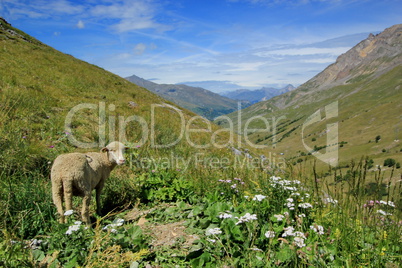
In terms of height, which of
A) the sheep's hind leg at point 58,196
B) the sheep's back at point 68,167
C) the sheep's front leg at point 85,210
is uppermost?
the sheep's back at point 68,167

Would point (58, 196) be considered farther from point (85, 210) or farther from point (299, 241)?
point (299, 241)

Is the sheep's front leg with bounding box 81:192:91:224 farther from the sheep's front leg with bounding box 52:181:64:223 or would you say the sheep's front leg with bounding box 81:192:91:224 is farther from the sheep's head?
the sheep's head

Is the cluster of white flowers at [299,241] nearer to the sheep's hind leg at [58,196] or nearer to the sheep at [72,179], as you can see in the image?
the sheep at [72,179]

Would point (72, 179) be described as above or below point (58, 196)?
above

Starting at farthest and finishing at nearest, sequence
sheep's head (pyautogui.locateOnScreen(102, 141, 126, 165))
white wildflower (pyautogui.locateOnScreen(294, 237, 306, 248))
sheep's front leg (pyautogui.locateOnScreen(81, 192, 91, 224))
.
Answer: sheep's head (pyautogui.locateOnScreen(102, 141, 126, 165)) → sheep's front leg (pyautogui.locateOnScreen(81, 192, 91, 224)) → white wildflower (pyautogui.locateOnScreen(294, 237, 306, 248))

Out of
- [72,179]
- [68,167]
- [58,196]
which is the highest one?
[68,167]

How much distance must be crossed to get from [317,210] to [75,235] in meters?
3.94

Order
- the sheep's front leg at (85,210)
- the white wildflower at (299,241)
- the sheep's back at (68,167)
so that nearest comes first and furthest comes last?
the white wildflower at (299,241) < the sheep's back at (68,167) < the sheep's front leg at (85,210)

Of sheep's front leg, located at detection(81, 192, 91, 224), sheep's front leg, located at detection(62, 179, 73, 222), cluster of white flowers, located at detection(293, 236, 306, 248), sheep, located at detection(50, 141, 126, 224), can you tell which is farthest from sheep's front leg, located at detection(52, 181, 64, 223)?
cluster of white flowers, located at detection(293, 236, 306, 248)

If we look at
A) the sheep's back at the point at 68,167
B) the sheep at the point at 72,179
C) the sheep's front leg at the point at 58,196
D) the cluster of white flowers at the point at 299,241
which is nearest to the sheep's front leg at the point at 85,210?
the sheep at the point at 72,179

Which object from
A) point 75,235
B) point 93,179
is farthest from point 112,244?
point 93,179

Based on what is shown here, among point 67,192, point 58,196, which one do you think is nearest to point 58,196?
point 58,196

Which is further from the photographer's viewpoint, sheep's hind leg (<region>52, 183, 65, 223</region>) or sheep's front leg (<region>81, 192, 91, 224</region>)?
sheep's front leg (<region>81, 192, 91, 224</region>)

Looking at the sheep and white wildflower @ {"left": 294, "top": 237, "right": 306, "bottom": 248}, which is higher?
the sheep
